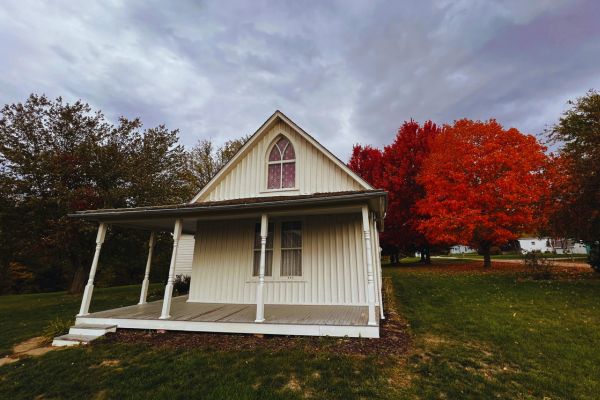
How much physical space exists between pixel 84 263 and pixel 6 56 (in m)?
10.7

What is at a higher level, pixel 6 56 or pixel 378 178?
pixel 6 56

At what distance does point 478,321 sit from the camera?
7637 mm

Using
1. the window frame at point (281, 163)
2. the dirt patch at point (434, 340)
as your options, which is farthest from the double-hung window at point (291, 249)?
the dirt patch at point (434, 340)

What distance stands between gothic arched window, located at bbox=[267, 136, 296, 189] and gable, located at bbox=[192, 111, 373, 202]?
162 mm

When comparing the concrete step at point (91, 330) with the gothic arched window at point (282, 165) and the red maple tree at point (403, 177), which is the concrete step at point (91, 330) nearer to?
the gothic arched window at point (282, 165)

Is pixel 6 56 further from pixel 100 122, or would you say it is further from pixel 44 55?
pixel 100 122

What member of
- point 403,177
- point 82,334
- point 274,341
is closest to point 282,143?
point 274,341

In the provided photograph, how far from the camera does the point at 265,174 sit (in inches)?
412

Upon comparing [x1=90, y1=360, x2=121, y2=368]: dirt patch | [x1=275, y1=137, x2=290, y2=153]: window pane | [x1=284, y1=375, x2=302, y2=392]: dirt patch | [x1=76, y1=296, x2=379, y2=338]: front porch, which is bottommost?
[x1=90, y1=360, x2=121, y2=368]: dirt patch

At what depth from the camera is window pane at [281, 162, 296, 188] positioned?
10.2m

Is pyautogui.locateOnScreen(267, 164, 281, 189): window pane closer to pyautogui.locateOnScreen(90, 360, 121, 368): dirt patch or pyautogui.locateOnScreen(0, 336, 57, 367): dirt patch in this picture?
pyautogui.locateOnScreen(90, 360, 121, 368): dirt patch

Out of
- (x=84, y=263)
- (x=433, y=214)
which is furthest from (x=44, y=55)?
(x=433, y=214)

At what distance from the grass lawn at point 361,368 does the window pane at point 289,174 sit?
5.57 metres

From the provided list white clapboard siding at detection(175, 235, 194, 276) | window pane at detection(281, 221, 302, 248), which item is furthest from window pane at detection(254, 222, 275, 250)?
white clapboard siding at detection(175, 235, 194, 276)
